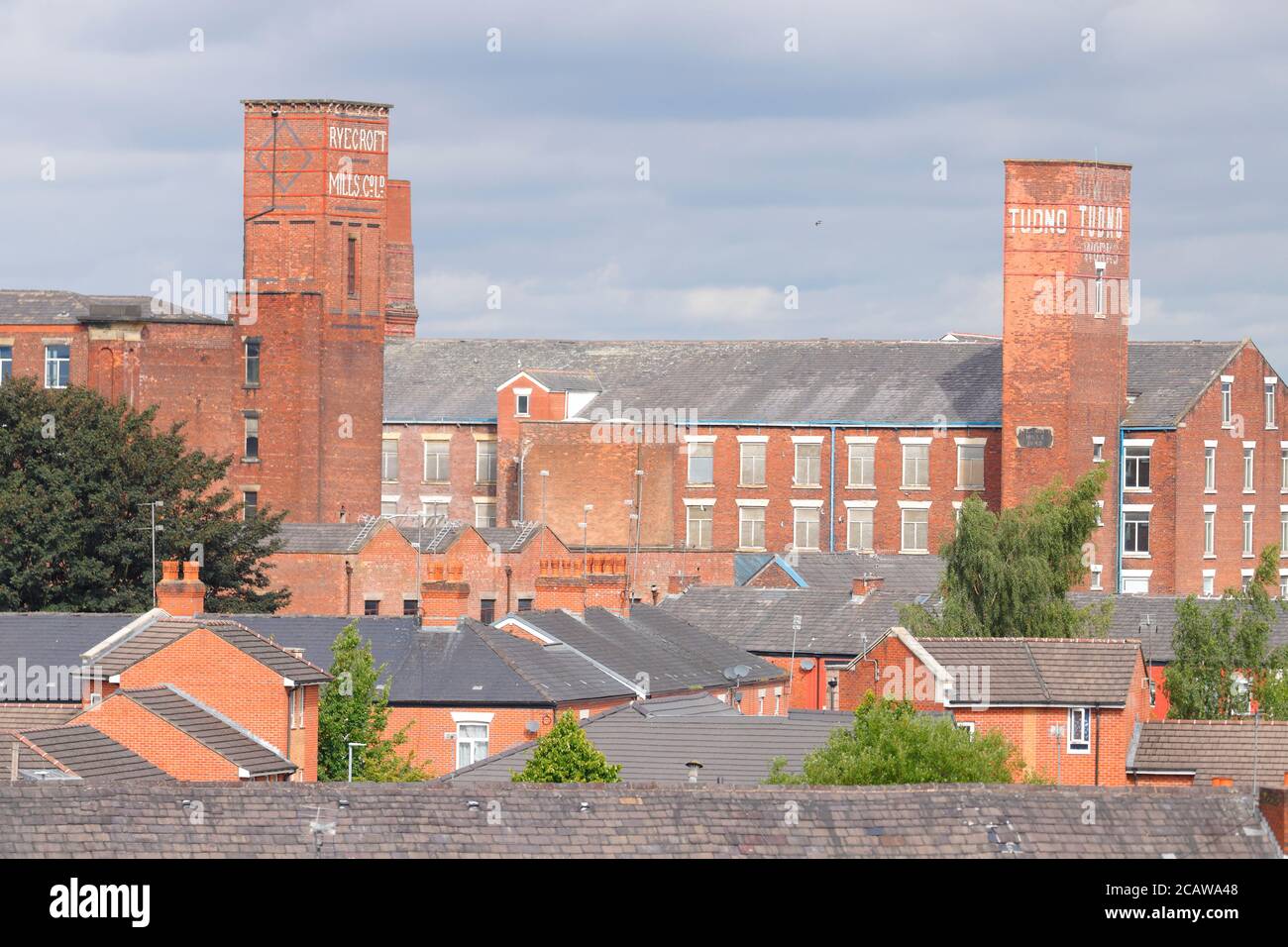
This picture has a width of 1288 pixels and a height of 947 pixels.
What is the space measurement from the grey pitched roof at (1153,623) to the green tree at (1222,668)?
2.19 meters

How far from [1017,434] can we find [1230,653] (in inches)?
1199

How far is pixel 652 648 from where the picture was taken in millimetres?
54469

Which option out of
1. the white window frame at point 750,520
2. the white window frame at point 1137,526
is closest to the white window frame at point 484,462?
the white window frame at point 750,520

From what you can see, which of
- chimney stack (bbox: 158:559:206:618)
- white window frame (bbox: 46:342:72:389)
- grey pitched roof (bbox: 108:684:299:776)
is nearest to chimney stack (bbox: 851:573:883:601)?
chimney stack (bbox: 158:559:206:618)

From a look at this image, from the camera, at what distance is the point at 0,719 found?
124ft

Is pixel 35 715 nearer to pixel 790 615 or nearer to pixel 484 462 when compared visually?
pixel 790 615

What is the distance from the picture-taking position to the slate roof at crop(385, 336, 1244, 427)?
86.5 m

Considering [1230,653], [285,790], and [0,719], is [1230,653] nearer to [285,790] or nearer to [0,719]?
[0,719]

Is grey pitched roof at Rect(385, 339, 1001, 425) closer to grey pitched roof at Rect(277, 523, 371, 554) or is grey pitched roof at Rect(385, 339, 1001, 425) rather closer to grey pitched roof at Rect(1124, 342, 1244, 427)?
grey pitched roof at Rect(1124, 342, 1244, 427)

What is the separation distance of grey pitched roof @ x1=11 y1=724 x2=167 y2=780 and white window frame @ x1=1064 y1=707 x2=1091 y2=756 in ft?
55.8

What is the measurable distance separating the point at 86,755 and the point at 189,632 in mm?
4591

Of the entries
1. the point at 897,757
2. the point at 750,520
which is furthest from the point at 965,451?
the point at 897,757

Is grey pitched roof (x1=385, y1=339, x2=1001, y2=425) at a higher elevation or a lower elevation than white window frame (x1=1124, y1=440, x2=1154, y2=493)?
higher

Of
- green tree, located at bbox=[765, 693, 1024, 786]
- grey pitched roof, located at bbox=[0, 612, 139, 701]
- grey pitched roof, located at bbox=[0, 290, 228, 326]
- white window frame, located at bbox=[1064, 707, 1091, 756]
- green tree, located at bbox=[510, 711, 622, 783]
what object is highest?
grey pitched roof, located at bbox=[0, 290, 228, 326]
